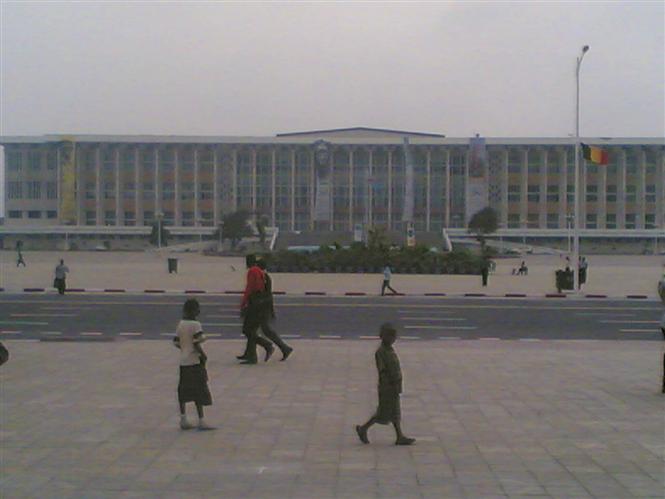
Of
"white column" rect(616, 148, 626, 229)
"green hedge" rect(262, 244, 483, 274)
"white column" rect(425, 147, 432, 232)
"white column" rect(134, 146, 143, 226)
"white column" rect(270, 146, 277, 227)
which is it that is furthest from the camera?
"white column" rect(425, 147, 432, 232)

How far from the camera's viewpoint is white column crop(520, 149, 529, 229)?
337ft

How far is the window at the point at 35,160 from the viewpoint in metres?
101

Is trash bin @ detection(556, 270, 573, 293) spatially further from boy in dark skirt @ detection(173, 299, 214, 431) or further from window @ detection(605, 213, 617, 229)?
window @ detection(605, 213, 617, 229)

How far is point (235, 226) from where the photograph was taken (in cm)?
8969

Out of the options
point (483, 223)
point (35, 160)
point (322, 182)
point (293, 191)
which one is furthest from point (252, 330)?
point (35, 160)

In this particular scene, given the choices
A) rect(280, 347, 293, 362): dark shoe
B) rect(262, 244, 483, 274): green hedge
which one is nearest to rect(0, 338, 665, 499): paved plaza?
rect(280, 347, 293, 362): dark shoe

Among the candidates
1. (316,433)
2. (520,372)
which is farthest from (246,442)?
(520,372)

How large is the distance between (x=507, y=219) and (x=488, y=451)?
320ft

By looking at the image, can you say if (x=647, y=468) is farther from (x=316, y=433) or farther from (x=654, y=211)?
(x=654, y=211)

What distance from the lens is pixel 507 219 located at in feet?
340

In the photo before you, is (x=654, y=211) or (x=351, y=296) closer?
(x=351, y=296)

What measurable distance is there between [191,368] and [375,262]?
4281cm

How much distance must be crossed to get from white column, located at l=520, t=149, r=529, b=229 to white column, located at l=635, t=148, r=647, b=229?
13414mm

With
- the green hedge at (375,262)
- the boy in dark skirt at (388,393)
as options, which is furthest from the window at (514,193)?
the boy in dark skirt at (388,393)
